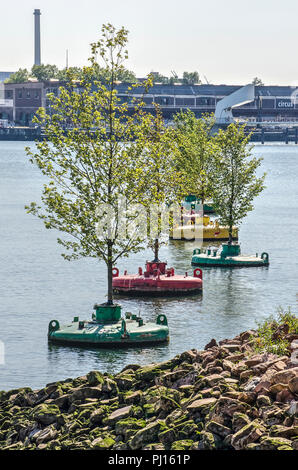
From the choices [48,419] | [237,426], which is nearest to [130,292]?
[48,419]

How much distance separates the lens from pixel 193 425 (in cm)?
2603

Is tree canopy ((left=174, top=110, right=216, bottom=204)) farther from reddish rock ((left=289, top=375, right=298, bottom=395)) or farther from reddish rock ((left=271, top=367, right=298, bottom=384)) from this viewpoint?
reddish rock ((left=289, top=375, right=298, bottom=395))

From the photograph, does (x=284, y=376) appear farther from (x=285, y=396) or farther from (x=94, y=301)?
(x=94, y=301)

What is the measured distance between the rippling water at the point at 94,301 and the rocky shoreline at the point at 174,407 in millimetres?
8414

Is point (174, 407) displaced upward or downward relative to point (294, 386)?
downward

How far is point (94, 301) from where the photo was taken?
58.1m

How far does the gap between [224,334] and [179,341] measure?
3.20 metres

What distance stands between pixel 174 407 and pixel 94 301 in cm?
3069

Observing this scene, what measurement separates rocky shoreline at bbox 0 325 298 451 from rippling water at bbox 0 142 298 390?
27.6 feet

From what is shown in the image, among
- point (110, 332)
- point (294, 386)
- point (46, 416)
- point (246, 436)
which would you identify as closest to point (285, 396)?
point (294, 386)

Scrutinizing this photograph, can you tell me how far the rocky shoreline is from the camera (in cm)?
2500

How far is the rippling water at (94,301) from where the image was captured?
140 ft

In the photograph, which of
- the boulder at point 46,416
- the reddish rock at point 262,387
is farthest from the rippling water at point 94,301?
the reddish rock at point 262,387
